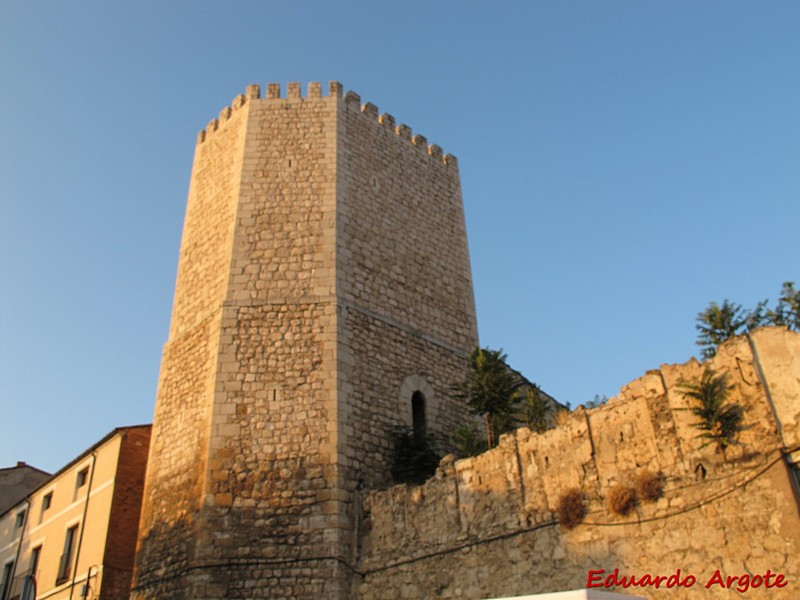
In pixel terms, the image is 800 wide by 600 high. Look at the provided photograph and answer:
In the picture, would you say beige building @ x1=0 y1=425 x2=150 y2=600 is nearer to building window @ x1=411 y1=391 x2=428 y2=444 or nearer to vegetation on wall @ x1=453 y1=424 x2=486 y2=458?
building window @ x1=411 y1=391 x2=428 y2=444

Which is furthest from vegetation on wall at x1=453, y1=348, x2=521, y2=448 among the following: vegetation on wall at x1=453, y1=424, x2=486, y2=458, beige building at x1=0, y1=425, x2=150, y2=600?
beige building at x1=0, y1=425, x2=150, y2=600

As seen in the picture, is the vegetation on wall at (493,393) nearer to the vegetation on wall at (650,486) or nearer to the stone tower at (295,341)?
the stone tower at (295,341)

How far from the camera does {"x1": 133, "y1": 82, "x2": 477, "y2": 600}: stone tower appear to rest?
11953mm

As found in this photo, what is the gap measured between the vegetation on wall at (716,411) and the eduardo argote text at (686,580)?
1.31 m

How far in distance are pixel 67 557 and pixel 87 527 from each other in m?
0.98

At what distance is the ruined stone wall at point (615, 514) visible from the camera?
794cm

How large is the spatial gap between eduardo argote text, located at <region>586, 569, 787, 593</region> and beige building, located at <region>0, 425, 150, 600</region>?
10.1 metres

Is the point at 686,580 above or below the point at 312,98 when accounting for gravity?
below

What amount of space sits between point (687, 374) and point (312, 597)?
6.54 meters

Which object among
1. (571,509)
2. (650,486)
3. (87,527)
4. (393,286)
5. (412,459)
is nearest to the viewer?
(650,486)

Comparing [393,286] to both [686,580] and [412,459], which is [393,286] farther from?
[686,580]

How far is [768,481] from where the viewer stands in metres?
7.88

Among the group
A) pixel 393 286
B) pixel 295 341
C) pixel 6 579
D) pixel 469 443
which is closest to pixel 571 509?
pixel 469 443

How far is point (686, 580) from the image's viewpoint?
26.7 ft
